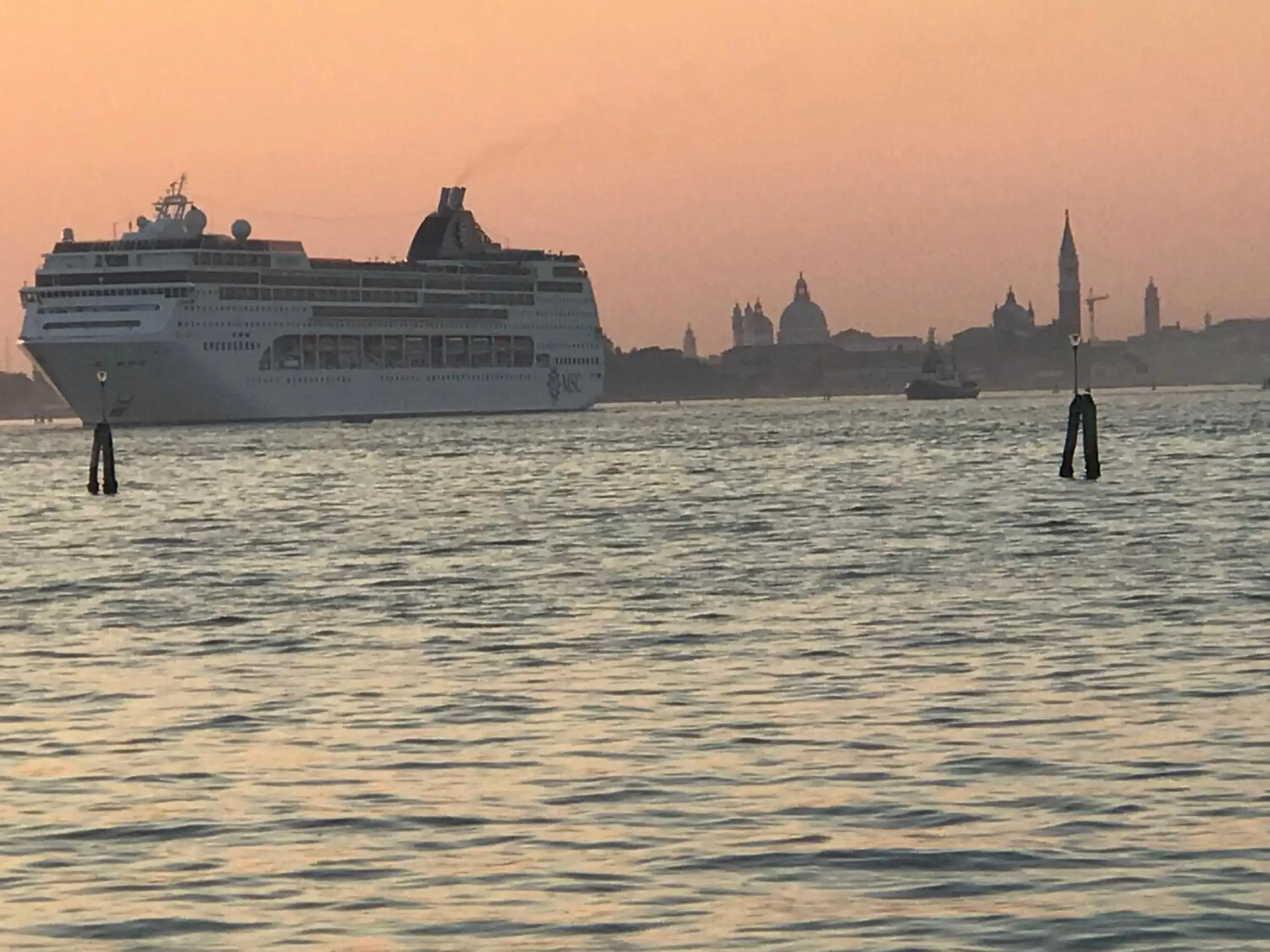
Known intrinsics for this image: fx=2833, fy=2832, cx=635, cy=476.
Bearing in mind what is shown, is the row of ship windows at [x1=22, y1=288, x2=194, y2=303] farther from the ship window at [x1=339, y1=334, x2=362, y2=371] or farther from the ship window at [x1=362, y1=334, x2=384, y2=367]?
the ship window at [x1=362, y1=334, x2=384, y2=367]

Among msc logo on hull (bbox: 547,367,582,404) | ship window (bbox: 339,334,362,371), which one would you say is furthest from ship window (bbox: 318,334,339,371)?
msc logo on hull (bbox: 547,367,582,404)

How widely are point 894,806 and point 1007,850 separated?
148cm

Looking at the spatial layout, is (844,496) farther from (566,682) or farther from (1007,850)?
(1007,850)

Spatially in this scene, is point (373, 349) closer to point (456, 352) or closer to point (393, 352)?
point (393, 352)

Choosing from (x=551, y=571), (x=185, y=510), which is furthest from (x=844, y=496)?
(x=551, y=571)

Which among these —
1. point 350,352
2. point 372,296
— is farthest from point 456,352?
point 350,352

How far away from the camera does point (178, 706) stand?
70.0 ft

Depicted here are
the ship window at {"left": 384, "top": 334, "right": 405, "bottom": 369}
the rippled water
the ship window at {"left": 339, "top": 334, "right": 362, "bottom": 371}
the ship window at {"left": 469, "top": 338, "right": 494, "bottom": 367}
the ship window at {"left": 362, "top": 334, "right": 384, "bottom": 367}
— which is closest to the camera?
the rippled water

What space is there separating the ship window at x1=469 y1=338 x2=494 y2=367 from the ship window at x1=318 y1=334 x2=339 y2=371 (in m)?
13.9

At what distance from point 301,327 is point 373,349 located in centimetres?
716

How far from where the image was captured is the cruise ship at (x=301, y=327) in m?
148

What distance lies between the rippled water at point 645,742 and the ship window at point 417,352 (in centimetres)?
12540

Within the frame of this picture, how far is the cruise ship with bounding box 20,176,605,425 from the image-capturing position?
148 m

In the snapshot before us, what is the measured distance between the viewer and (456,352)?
17538cm
